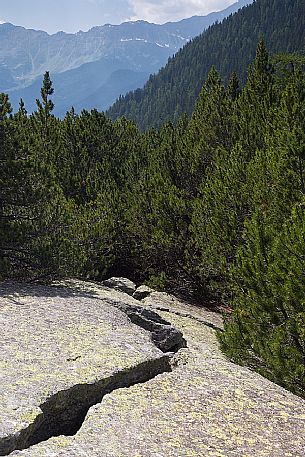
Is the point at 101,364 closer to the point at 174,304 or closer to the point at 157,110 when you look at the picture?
the point at 174,304

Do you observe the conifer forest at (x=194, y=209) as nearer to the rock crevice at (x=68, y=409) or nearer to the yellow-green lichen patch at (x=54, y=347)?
the yellow-green lichen patch at (x=54, y=347)

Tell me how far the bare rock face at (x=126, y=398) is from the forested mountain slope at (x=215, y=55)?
129 m

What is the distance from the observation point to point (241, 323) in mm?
7656

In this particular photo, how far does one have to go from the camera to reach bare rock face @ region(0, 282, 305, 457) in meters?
4.07

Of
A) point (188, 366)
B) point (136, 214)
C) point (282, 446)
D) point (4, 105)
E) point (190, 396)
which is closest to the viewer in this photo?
point (282, 446)

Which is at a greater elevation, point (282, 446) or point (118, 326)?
point (282, 446)

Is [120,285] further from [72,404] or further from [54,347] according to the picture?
[72,404]

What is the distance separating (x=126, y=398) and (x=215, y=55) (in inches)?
6448

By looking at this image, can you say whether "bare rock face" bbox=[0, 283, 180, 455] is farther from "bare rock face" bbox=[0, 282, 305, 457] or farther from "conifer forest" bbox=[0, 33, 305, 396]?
"conifer forest" bbox=[0, 33, 305, 396]

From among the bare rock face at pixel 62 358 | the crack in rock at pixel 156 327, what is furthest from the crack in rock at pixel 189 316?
the bare rock face at pixel 62 358

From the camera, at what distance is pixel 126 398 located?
4859 mm

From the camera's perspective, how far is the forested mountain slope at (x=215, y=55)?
452 ft

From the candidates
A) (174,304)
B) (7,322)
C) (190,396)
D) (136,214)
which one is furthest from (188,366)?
(136,214)

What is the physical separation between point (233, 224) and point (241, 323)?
4.39 m
